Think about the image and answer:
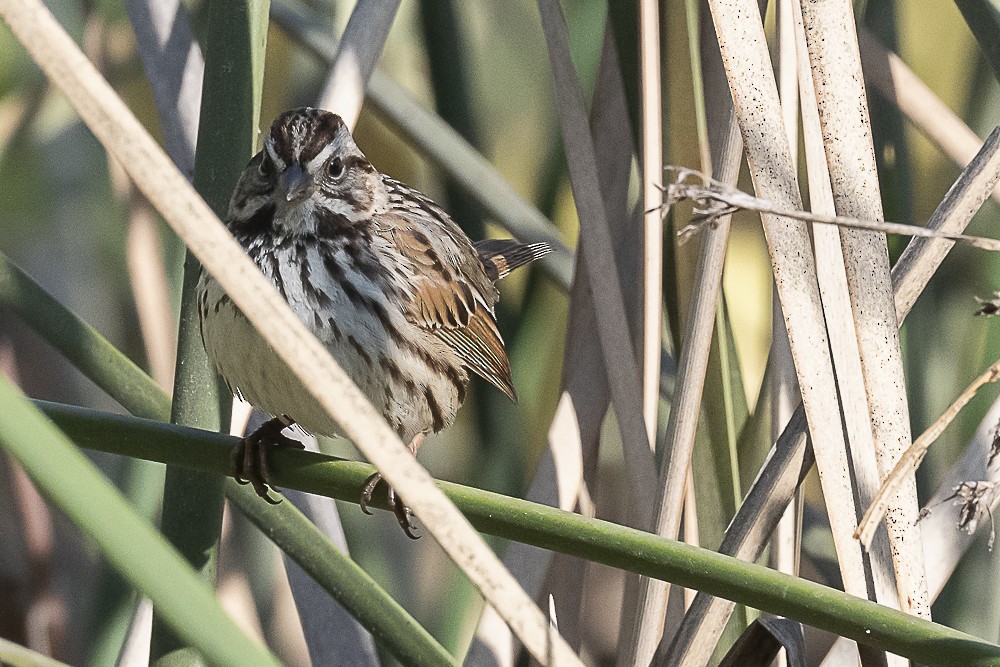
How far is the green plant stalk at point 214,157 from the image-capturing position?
129 cm

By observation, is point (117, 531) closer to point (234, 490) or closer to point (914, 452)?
point (914, 452)

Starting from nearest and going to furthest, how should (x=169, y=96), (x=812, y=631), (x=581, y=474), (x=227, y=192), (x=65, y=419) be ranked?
1. (x=65, y=419)
2. (x=227, y=192)
3. (x=169, y=96)
4. (x=581, y=474)
5. (x=812, y=631)

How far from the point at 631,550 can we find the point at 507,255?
1.19 meters

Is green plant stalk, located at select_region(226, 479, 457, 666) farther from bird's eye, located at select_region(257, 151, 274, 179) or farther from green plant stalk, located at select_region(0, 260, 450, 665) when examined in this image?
bird's eye, located at select_region(257, 151, 274, 179)

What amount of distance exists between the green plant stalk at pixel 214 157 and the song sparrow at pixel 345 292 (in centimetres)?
8

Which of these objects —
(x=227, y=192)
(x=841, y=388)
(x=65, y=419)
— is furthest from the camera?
(x=227, y=192)

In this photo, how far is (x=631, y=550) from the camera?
0.90 m

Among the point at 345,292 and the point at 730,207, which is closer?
the point at 730,207

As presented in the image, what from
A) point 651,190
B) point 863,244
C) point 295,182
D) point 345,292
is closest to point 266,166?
point 295,182

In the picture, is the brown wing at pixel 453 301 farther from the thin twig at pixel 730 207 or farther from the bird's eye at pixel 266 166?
the thin twig at pixel 730 207

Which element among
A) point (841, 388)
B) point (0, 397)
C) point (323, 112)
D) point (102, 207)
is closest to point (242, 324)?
point (323, 112)

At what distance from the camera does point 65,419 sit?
3.53ft

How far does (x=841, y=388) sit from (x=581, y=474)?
0.62m

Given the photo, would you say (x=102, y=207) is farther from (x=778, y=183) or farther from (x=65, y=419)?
(x=778, y=183)
